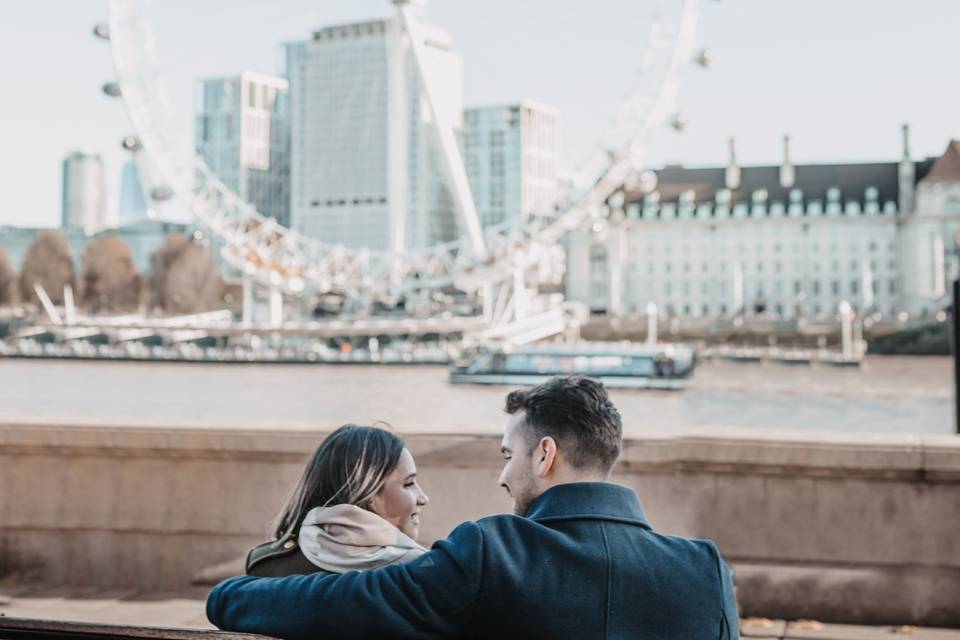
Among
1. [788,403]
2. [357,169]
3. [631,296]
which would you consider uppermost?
[357,169]

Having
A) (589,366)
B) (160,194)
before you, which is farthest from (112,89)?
(589,366)

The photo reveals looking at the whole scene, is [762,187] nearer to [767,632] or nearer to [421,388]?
[421,388]

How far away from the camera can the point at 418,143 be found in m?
56.1

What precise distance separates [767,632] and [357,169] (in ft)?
171

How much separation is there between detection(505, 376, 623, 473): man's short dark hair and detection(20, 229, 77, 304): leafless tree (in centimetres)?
6501

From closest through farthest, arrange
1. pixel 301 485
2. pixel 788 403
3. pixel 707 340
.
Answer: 1. pixel 301 485
2. pixel 788 403
3. pixel 707 340

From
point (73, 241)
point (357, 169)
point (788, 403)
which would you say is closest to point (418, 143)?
point (357, 169)

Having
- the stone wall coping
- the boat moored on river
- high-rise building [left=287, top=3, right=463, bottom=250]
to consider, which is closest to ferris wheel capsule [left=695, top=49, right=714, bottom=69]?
the boat moored on river

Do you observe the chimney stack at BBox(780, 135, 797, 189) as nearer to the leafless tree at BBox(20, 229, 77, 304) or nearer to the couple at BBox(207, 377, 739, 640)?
the leafless tree at BBox(20, 229, 77, 304)

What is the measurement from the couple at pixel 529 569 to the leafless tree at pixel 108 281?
213 feet

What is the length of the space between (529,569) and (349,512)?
0.30 metres

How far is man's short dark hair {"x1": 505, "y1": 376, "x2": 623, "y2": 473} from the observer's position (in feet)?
5.30

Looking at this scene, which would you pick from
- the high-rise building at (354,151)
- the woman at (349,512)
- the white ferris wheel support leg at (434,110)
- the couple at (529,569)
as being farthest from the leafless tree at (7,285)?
the couple at (529,569)

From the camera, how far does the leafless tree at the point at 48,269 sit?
207ft
